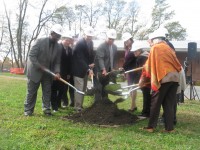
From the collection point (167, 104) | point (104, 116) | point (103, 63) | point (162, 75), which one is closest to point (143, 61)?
point (103, 63)

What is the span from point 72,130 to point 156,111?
5.17 feet

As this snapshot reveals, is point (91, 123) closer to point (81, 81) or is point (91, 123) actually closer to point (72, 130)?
point (72, 130)

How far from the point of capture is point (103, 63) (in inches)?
322

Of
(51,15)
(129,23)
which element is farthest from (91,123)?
(129,23)

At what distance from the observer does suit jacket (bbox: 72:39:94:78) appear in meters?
8.09

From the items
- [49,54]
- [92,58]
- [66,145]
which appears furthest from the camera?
[92,58]

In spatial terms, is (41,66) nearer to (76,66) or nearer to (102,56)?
(76,66)

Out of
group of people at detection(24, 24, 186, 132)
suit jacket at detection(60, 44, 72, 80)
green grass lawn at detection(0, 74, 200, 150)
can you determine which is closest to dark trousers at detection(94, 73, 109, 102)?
group of people at detection(24, 24, 186, 132)

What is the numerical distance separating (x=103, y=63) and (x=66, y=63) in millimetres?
1066

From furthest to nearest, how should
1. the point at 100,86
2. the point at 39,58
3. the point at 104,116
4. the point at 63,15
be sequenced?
the point at 63,15
the point at 100,86
the point at 39,58
the point at 104,116

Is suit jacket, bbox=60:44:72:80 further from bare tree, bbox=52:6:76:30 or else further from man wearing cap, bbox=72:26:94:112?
bare tree, bbox=52:6:76:30

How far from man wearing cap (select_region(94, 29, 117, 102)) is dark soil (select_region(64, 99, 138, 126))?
301 mm

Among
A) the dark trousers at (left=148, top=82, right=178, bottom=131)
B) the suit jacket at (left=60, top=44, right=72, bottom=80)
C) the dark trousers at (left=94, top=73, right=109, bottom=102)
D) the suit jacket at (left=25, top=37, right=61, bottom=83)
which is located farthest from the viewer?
the suit jacket at (left=60, top=44, right=72, bottom=80)

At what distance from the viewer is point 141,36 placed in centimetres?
4909
